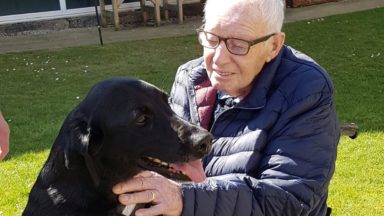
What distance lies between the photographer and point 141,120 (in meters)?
2.56

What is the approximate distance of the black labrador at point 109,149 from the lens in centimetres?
252

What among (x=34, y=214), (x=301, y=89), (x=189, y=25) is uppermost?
(x=301, y=89)

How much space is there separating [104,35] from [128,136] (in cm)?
950

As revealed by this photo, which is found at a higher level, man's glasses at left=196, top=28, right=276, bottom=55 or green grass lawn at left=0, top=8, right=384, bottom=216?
man's glasses at left=196, top=28, right=276, bottom=55

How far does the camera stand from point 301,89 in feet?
9.08

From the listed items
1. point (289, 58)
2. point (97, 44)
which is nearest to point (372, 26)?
point (97, 44)

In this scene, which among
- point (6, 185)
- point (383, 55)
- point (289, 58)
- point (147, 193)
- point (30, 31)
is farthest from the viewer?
point (30, 31)

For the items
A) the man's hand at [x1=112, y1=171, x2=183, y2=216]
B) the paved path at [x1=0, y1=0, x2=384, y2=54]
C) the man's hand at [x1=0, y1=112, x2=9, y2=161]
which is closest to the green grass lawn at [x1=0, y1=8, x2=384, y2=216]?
the paved path at [x1=0, y1=0, x2=384, y2=54]

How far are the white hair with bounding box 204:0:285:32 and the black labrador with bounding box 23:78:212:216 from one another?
0.54 m

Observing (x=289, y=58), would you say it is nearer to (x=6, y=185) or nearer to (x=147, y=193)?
(x=147, y=193)

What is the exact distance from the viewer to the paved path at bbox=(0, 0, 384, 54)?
11133 mm

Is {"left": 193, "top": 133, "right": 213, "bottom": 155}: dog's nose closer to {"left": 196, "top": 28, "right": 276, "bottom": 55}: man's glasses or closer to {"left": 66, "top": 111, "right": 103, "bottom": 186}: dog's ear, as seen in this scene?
{"left": 66, "top": 111, "right": 103, "bottom": 186}: dog's ear

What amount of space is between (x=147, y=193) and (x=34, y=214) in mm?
483

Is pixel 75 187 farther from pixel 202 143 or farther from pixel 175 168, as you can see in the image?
pixel 202 143
